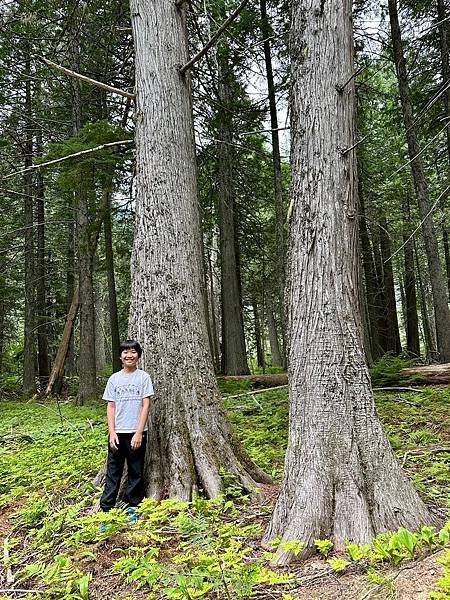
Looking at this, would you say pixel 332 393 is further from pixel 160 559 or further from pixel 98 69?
pixel 98 69

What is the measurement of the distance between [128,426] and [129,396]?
0.26 metres

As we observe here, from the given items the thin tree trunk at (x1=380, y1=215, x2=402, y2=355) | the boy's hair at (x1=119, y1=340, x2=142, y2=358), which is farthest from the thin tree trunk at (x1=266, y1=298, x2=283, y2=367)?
the boy's hair at (x1=119, y1=340, x2=142, y2=358)

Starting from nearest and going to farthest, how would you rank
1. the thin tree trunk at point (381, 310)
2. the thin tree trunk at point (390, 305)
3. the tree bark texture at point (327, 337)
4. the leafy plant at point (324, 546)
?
the leafy plant at point (324, 546), the tree bark texture at point (327, 337), the thin tree trunk at point (390, 305), the thin tree trunk at point (381, 310)

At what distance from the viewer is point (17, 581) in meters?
3.68

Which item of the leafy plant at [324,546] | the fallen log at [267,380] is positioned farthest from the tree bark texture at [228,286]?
the leafy plant at [324,546]

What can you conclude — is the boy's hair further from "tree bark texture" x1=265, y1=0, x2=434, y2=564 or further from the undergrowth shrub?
the undergrowth shrub

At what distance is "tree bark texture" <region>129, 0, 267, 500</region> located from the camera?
4.59 metres

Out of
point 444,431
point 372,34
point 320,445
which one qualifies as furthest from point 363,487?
point 372,34

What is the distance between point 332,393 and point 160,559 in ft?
5.46

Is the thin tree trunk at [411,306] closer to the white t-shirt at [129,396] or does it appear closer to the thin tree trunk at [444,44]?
the thin tree trunk at [444,44]

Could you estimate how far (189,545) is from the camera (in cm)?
358

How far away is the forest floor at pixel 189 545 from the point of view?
9.48ft

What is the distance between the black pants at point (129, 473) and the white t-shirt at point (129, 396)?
0.32 feet

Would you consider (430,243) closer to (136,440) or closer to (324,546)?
(136,440)
